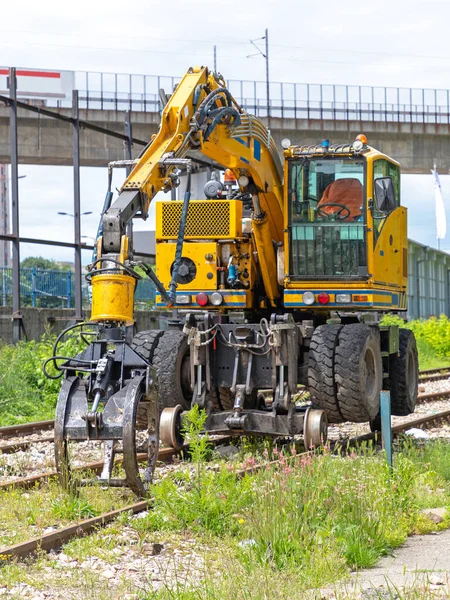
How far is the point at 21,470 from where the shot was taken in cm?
1046

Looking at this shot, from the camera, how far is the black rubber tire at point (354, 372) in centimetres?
1164

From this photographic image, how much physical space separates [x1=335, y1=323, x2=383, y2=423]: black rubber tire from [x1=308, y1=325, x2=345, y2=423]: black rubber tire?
2.3 inches

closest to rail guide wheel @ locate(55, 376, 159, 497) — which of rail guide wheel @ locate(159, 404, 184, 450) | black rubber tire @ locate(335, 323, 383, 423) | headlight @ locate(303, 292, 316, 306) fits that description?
rail guide wheel @ locate(159, 404, 184, 450)

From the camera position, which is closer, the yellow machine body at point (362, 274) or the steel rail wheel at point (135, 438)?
the steel rail wheel at point (135, 438)

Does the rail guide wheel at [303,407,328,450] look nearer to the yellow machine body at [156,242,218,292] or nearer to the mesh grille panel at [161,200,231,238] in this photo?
the yellow machine body at [156,242,218,292]

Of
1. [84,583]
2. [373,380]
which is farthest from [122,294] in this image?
[373,380]

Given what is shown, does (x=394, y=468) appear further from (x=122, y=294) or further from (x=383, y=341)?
(x=383, y=341)

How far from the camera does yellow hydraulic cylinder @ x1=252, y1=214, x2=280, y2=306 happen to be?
12909mm

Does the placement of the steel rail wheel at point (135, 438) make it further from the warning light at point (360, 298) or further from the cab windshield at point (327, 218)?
the cab windshield at point (327, 218)

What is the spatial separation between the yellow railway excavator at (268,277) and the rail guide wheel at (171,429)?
2 cm

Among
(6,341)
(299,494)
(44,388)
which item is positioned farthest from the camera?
(6,341)

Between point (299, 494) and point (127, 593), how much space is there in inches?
76.9

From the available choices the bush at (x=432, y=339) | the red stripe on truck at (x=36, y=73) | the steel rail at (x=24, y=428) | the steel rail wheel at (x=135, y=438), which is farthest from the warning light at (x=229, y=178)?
the red stripe on truck at (x=36, y=73)

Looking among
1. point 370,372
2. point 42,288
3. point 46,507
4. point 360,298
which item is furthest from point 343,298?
point 42,288
